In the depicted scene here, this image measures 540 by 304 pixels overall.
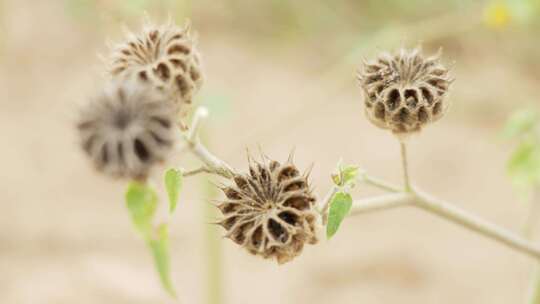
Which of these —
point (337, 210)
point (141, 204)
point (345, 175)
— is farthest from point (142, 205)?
point (345, 175)

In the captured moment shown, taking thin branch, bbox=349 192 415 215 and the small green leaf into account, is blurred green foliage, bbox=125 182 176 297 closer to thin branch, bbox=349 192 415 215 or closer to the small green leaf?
the small green leaf

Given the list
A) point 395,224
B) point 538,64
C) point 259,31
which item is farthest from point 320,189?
point 538,64

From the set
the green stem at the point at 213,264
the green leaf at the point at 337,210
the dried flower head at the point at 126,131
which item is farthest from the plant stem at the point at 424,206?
the green stem at the point at 213,264

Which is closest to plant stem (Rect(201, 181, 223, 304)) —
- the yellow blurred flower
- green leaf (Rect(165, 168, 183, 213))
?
the yellow blurred flower

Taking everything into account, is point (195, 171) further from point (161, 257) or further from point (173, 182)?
point (161, 257)

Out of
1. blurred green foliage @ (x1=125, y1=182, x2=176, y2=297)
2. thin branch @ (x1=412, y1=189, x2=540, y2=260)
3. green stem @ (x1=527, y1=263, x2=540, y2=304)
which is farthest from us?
green stem @ (x1=527, y1=263, x2=540, y2=304)

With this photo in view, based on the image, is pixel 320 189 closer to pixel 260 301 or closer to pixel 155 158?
pixel 260 301

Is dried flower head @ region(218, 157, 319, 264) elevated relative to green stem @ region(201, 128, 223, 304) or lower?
lower
